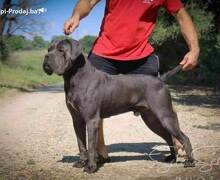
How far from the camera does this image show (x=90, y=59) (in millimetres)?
6688

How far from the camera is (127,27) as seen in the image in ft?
21.3

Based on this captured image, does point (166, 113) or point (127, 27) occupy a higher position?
point (127, 27)

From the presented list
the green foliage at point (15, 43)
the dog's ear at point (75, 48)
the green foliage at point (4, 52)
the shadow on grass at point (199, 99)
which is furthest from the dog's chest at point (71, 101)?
the green foliage at point (15, 43)

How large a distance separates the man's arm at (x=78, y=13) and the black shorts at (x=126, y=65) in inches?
23.3

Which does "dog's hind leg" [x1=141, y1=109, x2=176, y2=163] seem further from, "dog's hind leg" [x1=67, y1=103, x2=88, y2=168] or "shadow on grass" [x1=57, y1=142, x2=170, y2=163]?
"dog's hind leg" [x1=67, y1=103, x2=88, y2=168]

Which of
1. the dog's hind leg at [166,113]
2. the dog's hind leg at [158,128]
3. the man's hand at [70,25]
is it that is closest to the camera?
the man's hand at [70,25]

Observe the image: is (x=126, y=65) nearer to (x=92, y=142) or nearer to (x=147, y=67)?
(x=147, y=67)

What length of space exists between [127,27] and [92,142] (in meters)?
1.48

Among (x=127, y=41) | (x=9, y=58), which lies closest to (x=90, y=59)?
(x=127, y=41)

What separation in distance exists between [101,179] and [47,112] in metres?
7.93

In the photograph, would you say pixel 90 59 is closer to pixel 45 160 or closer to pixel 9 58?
pixel 45 160

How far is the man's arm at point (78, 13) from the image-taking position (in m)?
6.06

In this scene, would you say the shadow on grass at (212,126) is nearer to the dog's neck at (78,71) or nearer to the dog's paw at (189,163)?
the dog's paw at (189,163)

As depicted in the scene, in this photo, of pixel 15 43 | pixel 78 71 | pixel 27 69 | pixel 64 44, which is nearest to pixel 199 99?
pixel 78 71
